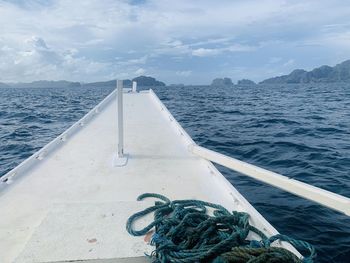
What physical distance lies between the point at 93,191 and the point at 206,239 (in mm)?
1776

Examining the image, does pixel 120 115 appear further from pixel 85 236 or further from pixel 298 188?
pixel 298 188

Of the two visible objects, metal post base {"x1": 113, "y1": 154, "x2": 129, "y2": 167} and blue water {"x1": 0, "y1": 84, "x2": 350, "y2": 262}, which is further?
metal post base {"x1": 113, "y1": 154, "x2": 129, "y2": 167}

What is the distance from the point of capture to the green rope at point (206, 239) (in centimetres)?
204

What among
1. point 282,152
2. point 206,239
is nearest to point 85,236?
point 206,239

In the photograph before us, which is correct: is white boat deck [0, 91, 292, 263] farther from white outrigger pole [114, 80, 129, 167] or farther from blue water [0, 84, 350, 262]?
blue water [0, 84, 350, 262]

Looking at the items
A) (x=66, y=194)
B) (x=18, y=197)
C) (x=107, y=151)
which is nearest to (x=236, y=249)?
(x=66, y=194)

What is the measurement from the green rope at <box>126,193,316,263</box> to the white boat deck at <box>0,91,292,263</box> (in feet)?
0.54

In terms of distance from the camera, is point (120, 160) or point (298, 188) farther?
point (120, 160)

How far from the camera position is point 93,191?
364 centimetres

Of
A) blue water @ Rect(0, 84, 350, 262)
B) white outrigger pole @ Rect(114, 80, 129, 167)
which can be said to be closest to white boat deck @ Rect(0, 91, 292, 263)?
white outrigger pole @ Rect(114, 80, 129, 167)

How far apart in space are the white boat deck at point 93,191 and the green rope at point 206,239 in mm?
165

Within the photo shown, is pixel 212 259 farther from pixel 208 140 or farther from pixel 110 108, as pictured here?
pixel 110 108

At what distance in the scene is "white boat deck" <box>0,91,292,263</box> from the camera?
89.1 inches

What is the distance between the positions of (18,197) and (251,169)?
8.24 ft
